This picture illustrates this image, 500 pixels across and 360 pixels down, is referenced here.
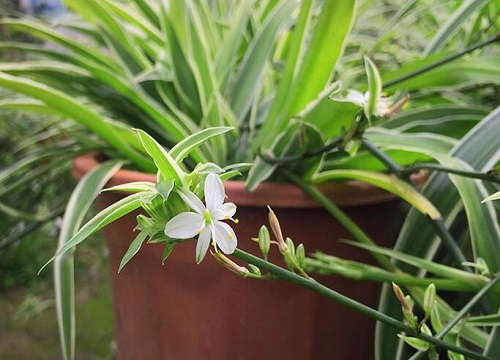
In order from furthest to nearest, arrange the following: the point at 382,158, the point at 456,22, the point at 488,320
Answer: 1. the point at 456,22
2. the point at 382,158
3. the point at 488,320

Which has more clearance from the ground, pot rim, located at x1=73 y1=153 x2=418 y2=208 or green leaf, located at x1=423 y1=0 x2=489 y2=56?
green leaf, located at x1=423 y1=0 x2=489 y2=56

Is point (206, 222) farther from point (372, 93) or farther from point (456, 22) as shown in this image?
point (456, 22)

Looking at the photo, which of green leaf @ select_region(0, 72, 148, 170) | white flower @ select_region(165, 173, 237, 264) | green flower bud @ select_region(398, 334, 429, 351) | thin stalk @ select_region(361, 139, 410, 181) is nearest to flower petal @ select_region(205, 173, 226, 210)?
white flower @ select_region(165, 173, 237, 264)

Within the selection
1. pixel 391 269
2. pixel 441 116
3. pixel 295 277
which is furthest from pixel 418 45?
pixel 295 277

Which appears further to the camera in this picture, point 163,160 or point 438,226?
point 438,226

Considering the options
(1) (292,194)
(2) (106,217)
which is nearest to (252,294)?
(1) (292,194)

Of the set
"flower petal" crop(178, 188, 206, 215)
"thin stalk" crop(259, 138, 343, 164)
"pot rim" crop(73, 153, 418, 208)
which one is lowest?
"pot rim" crop(73, 153, 418, 208)

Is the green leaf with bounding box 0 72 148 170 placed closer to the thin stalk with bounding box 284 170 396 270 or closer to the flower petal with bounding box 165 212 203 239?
the thin stalk with bounding box 284 170 396 270
